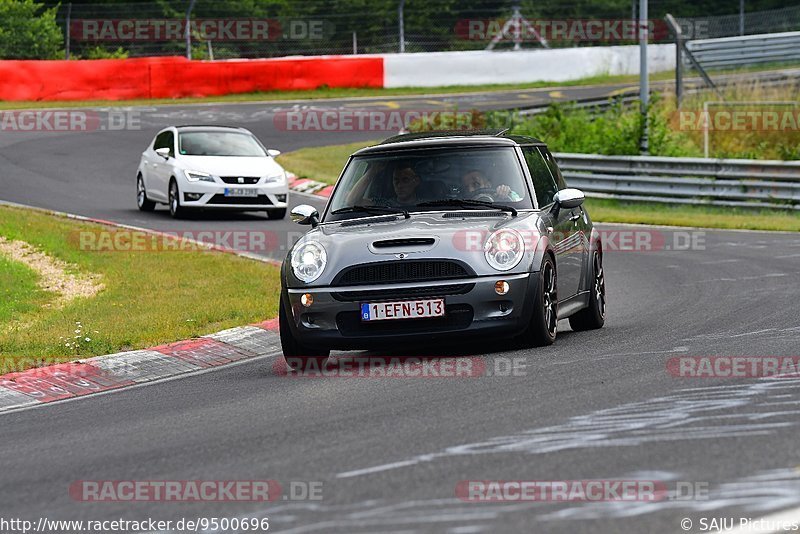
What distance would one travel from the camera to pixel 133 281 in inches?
596

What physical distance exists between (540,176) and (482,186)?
74cm

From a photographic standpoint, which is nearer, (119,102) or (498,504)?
(498,504)

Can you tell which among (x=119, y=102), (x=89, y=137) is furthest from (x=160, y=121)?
(x=119, y=102)

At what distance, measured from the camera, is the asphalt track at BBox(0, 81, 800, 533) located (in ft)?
17.7

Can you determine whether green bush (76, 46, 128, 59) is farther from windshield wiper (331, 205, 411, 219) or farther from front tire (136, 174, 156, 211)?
windshield wiper (331, 205, 411, 219)

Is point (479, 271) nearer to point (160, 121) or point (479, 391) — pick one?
point (479, 391)

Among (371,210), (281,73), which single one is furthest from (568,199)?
(281,73)

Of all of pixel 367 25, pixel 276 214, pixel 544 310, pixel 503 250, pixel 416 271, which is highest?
pixel 367 25

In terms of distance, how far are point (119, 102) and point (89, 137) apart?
7341 millimetres

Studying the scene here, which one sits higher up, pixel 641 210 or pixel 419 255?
pixel 419 255

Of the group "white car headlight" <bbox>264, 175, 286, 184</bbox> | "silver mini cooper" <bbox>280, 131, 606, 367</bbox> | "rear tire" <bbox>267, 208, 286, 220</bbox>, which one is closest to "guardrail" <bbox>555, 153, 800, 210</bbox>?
"rear tire" <bbox>267, 208, 286, 220</bbox>

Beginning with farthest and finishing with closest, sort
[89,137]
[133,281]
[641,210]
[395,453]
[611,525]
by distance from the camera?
1. [89,137]
2. [641,210]
3. [133,281]
4. [395,453]
5. [611,525]

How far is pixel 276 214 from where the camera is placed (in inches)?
908

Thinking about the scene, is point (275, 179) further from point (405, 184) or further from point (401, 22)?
point (401, 22)
